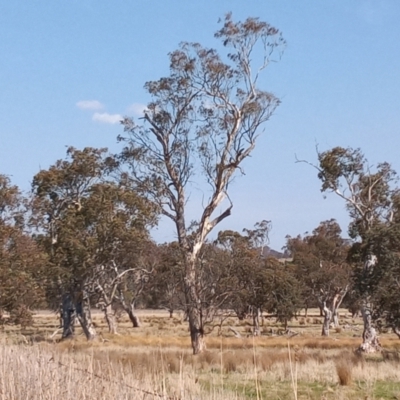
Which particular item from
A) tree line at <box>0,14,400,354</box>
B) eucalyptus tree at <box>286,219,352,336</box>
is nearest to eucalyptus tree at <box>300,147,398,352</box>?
tree line at <box>0,14,400,354</box>

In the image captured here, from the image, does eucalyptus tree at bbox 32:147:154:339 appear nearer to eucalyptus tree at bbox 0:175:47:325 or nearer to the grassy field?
eucalyptus tree at bbox 0:175:47:325

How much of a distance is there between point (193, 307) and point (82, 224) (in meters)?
12.2

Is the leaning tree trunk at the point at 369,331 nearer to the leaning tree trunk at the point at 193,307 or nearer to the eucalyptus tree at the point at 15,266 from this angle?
the leaning tree trunk at the point at 193,307

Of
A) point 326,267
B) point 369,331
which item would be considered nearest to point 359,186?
point 369,331

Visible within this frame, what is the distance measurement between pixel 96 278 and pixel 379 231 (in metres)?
18.0

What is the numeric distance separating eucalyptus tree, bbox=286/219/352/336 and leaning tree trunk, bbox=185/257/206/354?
70.5 feet

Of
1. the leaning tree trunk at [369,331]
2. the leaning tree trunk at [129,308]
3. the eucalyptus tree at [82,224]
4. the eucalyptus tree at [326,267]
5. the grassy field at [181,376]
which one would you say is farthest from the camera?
the leaning tree trunk at [129,308]

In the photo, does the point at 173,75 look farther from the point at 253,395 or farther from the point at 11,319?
the point at 253,395

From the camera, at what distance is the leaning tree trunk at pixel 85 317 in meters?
34.3

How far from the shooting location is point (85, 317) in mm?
34781

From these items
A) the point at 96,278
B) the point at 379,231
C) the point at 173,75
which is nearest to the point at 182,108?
the point at 173,75

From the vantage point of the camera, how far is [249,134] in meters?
23.5

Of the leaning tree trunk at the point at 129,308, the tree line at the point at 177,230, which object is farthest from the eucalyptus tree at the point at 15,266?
the leaning tree trunk at the point at 129,308

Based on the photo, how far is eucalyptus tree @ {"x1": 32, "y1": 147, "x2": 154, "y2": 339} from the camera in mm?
32812
